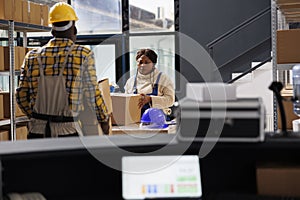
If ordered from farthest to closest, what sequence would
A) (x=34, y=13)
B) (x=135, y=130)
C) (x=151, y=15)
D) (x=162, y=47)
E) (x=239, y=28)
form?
(x=151, y=15), (x=162, y=47), (x=239, y=28), (x=34, y=13), (x=135, y=130)

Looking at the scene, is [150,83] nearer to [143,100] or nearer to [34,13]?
[143,100]

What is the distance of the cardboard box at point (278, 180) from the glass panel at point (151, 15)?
6.49 metres

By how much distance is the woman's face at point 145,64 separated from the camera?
4.88 metres

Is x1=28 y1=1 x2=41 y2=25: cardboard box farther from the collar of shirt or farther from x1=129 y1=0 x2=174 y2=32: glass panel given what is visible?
x1=129 y1=0 x2=174 y2=32: glass panel

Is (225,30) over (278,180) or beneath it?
over

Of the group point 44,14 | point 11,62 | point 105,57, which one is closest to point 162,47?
point 105,57

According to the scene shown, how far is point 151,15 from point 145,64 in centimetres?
344

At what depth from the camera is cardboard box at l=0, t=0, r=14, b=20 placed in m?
4.68

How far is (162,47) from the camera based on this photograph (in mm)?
8039

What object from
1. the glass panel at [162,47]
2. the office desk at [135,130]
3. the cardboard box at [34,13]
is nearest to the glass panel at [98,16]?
the glass panel at [162,47]

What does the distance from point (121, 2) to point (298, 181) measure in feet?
22.2

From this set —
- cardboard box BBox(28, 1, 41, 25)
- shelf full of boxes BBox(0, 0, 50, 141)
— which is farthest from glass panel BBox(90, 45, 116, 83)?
shelf full of boxes BBox(0, 0, 50, 141)

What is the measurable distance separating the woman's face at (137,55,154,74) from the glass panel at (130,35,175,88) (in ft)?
9.92

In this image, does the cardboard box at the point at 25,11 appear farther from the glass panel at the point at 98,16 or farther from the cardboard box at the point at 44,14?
the glass panel at the point at 98,16
